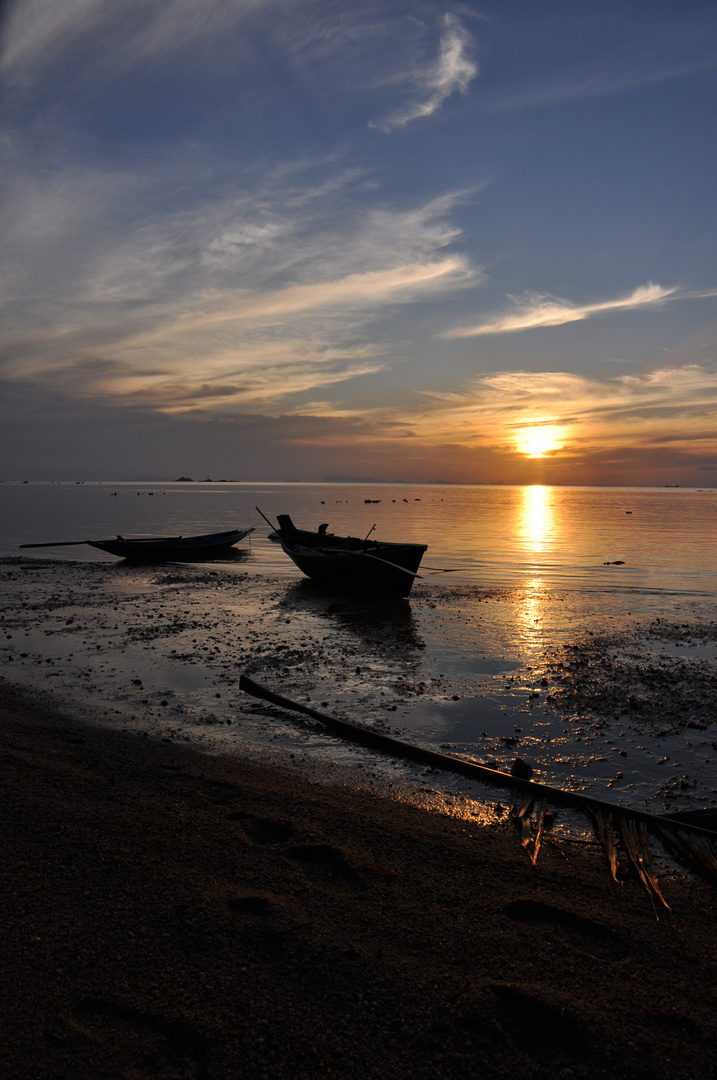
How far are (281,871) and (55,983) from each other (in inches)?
70.6

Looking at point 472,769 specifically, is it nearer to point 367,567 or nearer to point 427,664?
point 427,664

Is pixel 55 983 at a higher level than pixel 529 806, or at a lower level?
higher

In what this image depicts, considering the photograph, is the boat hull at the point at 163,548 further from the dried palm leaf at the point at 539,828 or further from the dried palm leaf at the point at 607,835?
the dried palm leaf at the point at 607,835

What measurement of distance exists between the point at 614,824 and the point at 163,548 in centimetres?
2777

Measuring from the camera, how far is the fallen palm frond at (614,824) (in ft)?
18.1

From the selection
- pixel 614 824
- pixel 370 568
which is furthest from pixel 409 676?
pixel 370 568

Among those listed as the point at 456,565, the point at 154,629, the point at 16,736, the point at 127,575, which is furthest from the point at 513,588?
the point at 16,736

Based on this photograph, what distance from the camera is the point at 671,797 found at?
6.99 metres

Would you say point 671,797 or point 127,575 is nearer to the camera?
point 671,797

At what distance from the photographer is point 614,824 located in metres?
6.14

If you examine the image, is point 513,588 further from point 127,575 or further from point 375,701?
point 127,575

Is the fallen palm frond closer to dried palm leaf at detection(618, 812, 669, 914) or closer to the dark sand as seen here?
dried palm leaf at detection(618, 812, 669, 914)

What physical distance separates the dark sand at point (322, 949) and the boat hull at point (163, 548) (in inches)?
1000

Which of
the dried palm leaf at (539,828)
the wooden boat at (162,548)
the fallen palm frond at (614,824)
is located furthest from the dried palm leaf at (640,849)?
the wooden boat at (162,548)
